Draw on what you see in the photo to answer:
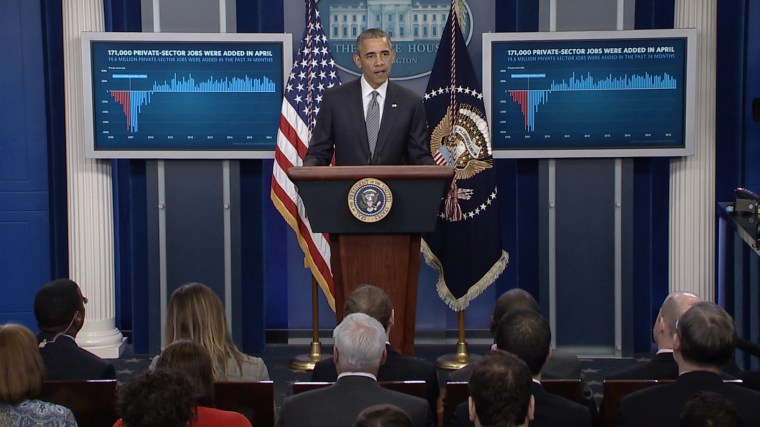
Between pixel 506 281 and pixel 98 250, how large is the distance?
2.82 meters

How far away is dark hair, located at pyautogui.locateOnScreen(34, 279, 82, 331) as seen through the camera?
162 inches

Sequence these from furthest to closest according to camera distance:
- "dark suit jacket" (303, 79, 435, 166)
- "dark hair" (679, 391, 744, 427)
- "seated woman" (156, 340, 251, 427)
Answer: "dark suit jacket" (303, 79, 435, 166), "seated woman" (156, 340, 251, 427), "dark hair" (679, 391, 744, 427)

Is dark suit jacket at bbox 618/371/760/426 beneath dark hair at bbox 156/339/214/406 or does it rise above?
beneath

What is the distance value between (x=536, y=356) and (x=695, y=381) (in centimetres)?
49

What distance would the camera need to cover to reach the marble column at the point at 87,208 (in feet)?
22.9

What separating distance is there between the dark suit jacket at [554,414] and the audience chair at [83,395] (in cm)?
125

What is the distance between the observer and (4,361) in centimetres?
321

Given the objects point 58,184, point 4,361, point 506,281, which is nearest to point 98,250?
point 58,184

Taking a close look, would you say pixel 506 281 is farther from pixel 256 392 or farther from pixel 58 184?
pixel 256 392

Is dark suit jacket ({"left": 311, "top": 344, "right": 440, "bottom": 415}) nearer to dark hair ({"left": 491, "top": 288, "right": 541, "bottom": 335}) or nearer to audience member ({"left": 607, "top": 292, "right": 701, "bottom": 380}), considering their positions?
dark hair ({"left": 491, "top": 288, "right": 541, "bottom": 335})

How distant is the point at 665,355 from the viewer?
3.83 m

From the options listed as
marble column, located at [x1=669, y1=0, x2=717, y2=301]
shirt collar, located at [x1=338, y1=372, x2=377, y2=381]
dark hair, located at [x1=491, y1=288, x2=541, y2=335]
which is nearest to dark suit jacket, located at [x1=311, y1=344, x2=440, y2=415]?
dark hair, located at [x1=491, y1=288, x2=541, y2=335]

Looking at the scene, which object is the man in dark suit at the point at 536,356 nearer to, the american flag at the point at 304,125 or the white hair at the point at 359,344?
the white hair at the point at 359,344

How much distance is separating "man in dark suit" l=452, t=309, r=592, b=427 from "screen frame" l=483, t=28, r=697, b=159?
136 inches
